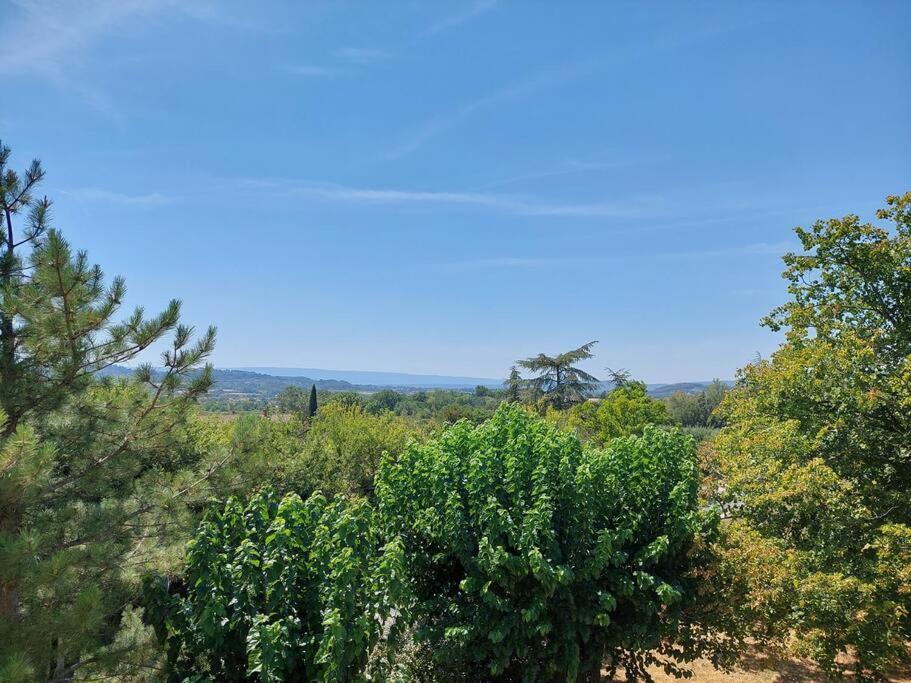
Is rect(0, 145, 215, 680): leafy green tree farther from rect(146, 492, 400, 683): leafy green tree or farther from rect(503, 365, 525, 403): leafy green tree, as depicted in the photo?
rect(503, 365, 525, 403): leafy green tree

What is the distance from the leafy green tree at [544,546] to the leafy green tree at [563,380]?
24.1 m

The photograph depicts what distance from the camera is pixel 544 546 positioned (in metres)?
5.93

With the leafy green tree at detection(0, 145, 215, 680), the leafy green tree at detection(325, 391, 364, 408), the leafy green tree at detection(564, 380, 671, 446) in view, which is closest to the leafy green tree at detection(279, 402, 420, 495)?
the leafy green tree at detection(325, 391, 364, 408)

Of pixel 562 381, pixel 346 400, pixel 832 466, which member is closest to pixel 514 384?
pixel 562 381

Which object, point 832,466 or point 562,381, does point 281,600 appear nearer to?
point 832,466

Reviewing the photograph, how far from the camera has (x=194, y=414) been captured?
5.84 meters

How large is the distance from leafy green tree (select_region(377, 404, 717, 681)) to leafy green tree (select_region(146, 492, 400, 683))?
1041mm

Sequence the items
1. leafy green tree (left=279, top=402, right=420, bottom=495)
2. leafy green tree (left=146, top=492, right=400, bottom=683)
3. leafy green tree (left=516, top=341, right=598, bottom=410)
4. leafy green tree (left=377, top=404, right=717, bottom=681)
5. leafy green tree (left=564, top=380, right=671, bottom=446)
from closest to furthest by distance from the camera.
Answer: leafy green tree (left=146, top=492, right=400, bottom=683), leafy green tree (left=377, top=404, right=717, bottom=681), leafy green tree (left=279, top=402, right=420, bottom=495), leafy green tree (left=564, top=380, right=671, bottom=446), leafy green tree (left=516, top=341, right=598, bottom=410)

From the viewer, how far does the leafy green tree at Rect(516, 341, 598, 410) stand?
31438mm

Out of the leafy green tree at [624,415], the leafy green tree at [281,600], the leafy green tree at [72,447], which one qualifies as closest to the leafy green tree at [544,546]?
the leafy green tree at [281,600]

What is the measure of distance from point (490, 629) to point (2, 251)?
6381mm

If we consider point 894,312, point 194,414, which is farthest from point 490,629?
point 894,312

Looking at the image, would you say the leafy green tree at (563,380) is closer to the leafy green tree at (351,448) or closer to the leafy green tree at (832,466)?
the leafy green tree at (351,448)

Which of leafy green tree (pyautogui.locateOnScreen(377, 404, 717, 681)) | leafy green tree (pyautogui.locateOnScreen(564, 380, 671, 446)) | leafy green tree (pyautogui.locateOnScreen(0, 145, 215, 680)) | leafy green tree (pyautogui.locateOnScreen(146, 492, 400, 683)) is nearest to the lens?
leafy green tree (pyautogui.locateOnScreen(0, 145, 215, 680))
